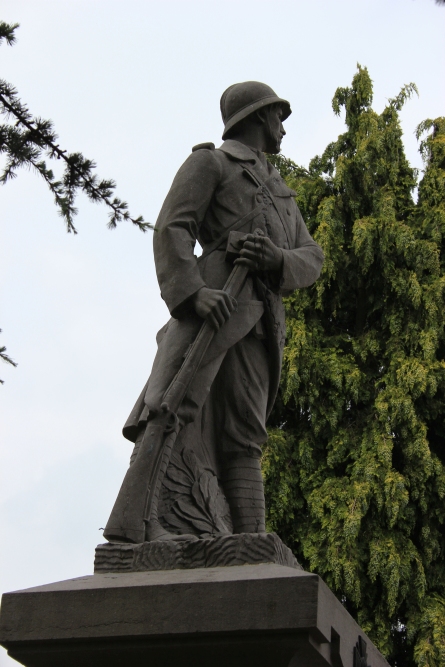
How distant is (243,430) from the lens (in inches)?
220

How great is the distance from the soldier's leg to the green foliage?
785cm

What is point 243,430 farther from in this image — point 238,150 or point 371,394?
point 371,394

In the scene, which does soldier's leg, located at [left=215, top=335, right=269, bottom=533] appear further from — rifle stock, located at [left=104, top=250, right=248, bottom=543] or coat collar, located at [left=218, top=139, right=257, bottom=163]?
coat collar, located at [left=218, top=139, right=257, bottom=163]

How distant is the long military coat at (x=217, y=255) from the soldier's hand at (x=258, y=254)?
74mm

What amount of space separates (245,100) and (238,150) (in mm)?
306

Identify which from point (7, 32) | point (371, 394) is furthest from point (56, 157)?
point (371, 394)

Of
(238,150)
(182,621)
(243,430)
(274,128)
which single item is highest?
(274,128)

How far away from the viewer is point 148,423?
5.27 meters

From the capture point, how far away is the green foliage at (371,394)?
13.4 meters

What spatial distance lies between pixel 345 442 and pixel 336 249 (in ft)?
9.66

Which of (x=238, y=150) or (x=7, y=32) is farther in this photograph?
(x=238, y=150)

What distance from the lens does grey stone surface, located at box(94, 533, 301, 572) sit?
186 inches

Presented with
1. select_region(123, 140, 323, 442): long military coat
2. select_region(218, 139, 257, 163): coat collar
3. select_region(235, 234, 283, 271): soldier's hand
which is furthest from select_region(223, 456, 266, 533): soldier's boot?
select_region(218, 139, 257, 163): coat collar

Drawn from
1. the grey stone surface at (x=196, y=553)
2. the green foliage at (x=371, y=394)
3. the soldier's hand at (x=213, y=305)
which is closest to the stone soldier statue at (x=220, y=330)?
the soldier's hand at (x=213, y=305)
